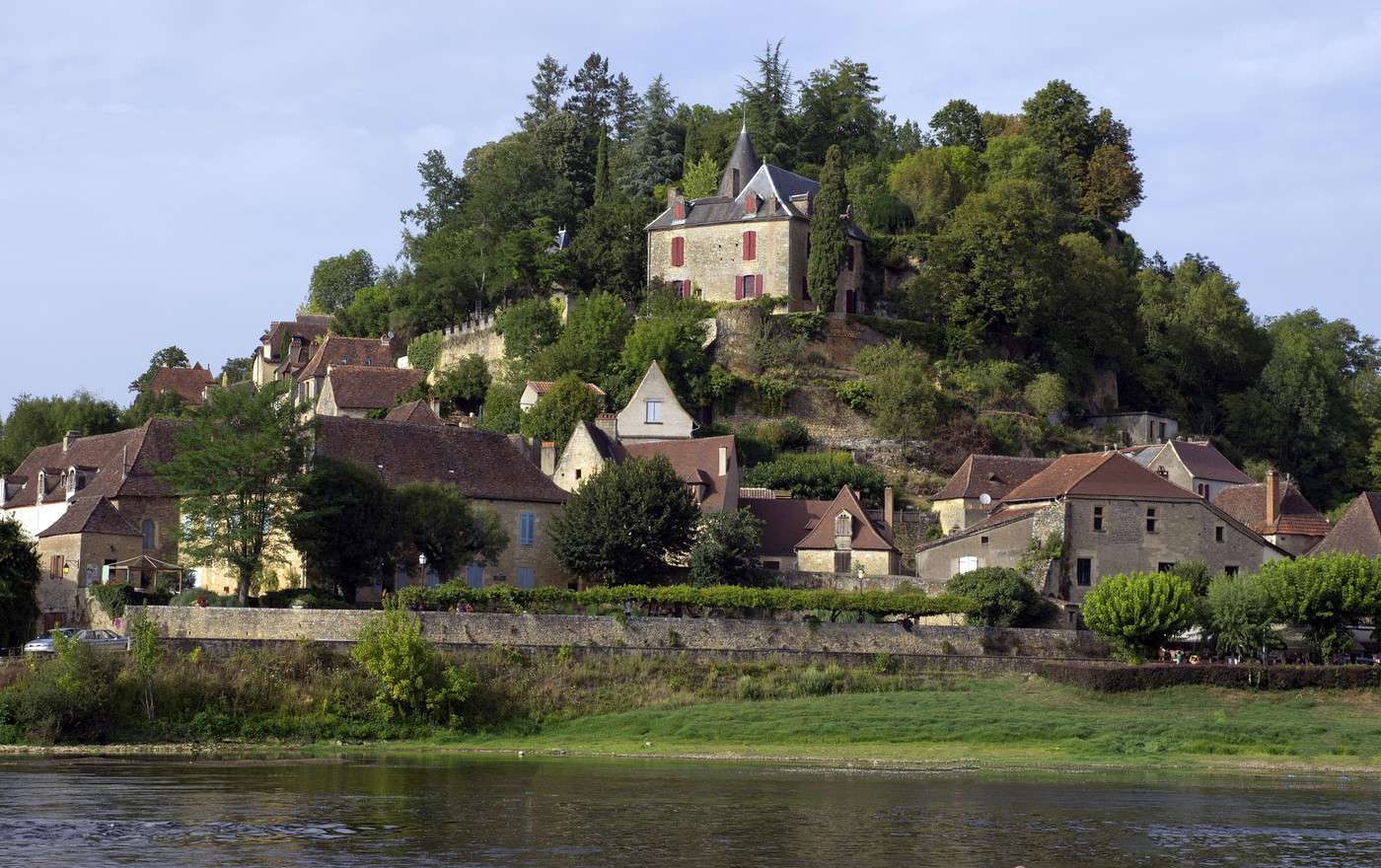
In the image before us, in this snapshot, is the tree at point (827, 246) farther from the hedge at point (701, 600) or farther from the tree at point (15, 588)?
the tree at point (15, 588)

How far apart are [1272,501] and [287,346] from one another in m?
56.6

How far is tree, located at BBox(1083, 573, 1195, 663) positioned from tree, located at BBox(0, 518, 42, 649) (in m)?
30.7

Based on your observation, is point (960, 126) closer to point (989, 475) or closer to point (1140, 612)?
point (989, 475)

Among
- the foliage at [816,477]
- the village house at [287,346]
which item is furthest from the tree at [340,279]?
the foliage at [816,477]

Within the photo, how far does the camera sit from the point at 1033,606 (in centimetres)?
5812

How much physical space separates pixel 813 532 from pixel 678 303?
1999 centimetres

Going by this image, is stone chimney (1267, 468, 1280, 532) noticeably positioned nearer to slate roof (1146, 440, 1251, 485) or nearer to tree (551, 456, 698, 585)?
slate roof (1146, 440, 1251, 485)

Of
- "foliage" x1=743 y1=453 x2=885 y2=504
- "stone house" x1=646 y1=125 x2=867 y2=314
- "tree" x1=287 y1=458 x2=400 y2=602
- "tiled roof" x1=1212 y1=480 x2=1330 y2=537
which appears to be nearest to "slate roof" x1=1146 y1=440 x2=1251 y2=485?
"tiled roof" x1=1212 y1=480 x2=1330 y2=537

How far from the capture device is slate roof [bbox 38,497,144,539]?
59.8m

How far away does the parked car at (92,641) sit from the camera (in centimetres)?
4841

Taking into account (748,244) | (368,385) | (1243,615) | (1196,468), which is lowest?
(1243,615)

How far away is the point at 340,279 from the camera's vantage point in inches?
4835

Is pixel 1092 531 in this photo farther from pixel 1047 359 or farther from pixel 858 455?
Answer: pixel 1047 359

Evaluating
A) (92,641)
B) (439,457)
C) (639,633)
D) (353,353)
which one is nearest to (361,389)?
(353,353)
